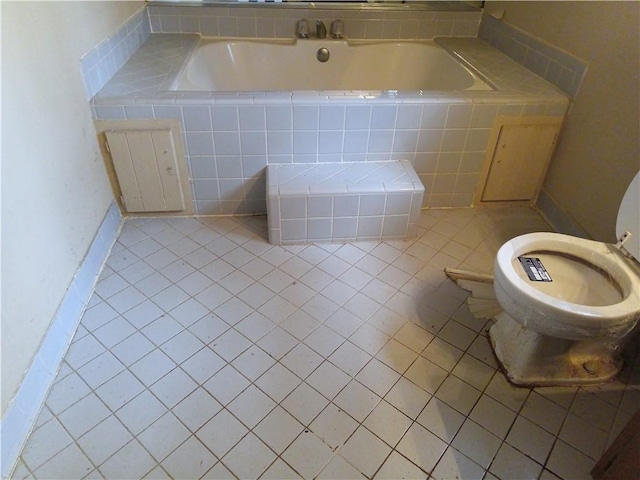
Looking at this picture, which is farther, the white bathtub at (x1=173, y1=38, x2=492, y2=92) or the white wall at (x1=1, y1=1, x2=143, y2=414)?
the white bathtub at (x1=173, y1=38, x2=492, y2=92)

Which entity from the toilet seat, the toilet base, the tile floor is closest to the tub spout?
the tile floor

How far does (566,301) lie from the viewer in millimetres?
1246

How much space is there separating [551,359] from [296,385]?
802 mm

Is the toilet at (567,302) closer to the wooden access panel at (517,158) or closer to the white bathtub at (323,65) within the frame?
the wooden access panel at (517,158)

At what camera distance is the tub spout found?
2.53 meters

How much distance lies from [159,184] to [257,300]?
2.40 feet


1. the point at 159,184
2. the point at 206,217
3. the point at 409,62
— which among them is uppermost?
the point at 409,62

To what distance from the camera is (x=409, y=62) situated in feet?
8.58

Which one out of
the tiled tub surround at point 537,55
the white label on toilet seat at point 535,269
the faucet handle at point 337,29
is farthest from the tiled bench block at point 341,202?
the faucet handle at point 337,29

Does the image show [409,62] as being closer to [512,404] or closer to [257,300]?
[257,300]

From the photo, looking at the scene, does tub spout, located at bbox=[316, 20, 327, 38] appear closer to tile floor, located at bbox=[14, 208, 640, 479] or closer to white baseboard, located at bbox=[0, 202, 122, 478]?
tile floor, located at bbox=[14, 208, 640, 479]

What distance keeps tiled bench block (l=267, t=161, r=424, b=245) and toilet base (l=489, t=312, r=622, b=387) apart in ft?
2.11

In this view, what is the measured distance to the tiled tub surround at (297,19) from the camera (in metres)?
2.49

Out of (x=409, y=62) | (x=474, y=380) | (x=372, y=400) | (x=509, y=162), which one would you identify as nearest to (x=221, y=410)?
(x=372, y=400)
